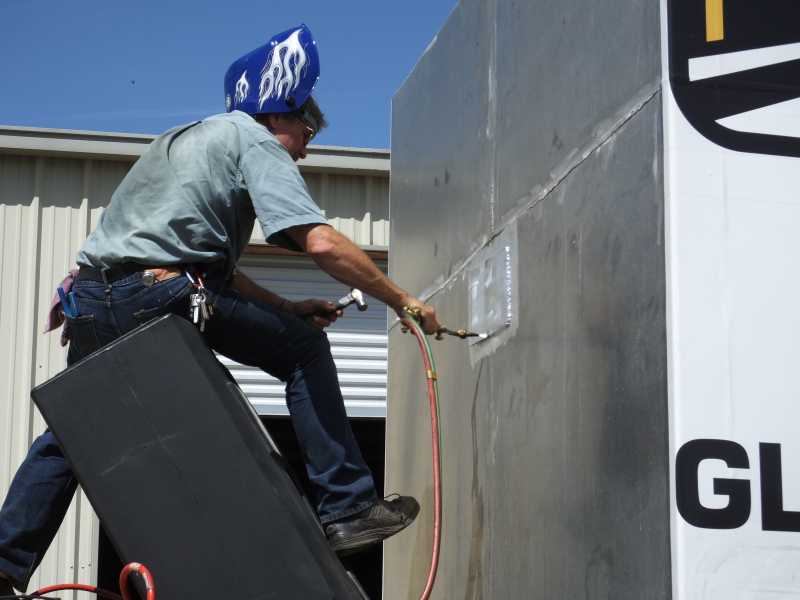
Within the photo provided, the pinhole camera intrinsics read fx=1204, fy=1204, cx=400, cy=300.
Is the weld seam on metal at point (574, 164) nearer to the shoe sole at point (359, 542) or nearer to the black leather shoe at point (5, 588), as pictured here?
the shoe sole at point (359, 542)

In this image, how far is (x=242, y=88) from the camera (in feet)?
11.5

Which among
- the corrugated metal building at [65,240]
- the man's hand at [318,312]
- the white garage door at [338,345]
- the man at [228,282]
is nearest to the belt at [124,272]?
the man at [228,282]

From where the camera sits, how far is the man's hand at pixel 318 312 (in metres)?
3.59

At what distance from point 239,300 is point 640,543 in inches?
51.8

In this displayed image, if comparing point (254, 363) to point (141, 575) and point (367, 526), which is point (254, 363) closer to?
point (367, 526)

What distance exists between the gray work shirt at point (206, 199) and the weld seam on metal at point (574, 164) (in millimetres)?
593

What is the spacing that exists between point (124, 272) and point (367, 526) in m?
0.94

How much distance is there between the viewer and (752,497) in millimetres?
2402

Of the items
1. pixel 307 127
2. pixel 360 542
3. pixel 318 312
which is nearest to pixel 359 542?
pixel 360 542

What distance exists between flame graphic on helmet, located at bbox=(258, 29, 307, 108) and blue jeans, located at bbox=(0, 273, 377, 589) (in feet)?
1.96

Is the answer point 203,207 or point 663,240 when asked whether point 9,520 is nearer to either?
point 203,207

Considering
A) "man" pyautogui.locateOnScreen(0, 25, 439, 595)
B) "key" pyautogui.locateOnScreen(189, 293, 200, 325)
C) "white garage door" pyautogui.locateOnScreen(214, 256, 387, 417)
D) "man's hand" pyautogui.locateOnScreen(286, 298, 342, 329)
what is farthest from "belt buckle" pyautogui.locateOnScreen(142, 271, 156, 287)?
"white garage door" pyautogui.locateOnScreen(214, 256, 387, 417)

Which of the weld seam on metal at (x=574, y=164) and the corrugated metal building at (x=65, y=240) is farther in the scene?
the corrugated metal building at (x=65, y=240)

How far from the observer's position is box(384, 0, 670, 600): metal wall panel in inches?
100
